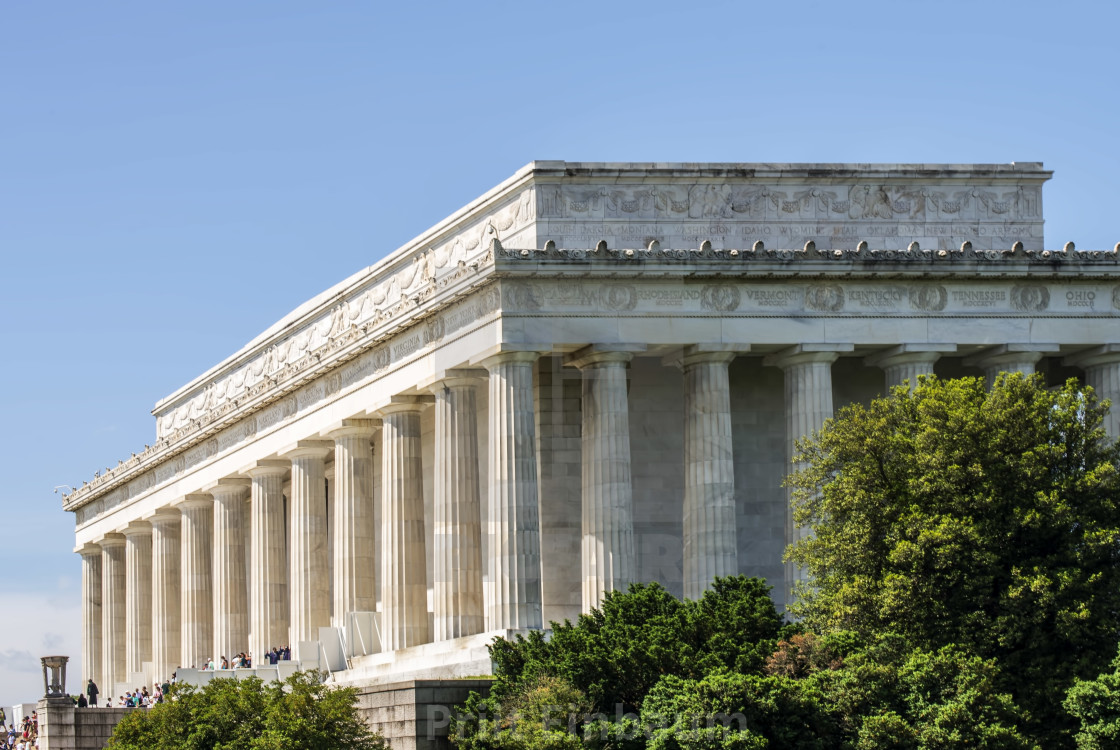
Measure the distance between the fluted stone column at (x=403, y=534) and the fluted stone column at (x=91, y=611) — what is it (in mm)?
57121

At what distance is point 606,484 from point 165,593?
172 feet

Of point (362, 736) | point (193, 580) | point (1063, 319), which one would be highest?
point (1063, 319)

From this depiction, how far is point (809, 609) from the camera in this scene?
60.6m

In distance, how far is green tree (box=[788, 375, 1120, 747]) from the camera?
5619 cm

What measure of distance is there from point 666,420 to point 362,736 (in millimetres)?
23960

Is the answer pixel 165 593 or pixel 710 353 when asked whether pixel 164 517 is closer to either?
pixel 165 593

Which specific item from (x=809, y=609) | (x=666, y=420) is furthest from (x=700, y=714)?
(x=666, y=420)

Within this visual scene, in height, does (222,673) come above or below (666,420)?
below

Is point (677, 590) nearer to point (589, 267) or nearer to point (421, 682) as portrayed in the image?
point (589, 267)

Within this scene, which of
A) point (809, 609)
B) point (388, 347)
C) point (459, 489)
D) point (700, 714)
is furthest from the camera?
point (388, 347)

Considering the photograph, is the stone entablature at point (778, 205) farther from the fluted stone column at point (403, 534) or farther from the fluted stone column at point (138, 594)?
the fluted stone column at point (138, 594)

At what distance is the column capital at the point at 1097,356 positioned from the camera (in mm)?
77000

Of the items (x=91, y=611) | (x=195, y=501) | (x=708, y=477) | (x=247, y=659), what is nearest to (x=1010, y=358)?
(x=708, y=477)

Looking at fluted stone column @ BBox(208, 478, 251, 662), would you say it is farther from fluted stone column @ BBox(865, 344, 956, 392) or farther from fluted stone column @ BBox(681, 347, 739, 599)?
fluted stone column @ BBox(865, 344, 956, 392)
